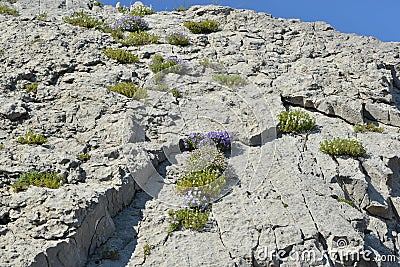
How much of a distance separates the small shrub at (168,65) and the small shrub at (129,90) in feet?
5.70

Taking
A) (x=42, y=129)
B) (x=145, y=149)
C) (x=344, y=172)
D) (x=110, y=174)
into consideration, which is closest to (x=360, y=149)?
(x=344, y=172)

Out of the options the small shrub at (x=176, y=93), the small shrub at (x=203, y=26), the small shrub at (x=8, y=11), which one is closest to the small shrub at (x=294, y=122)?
the small shrub at (x=176, y=93)

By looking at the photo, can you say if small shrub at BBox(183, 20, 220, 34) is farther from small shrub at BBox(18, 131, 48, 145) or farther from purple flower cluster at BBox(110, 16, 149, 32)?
small shrub at BBox(18, 131, 48, 145)

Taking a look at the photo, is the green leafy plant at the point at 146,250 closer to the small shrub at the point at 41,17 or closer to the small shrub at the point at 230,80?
the small shrub at the point at 230,80

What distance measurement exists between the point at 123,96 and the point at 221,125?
9.98 ft

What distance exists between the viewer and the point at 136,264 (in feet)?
28.7

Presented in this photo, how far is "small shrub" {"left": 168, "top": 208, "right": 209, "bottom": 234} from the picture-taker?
9617 millimetres

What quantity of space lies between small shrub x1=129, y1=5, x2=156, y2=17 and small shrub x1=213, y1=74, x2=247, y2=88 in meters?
7.61

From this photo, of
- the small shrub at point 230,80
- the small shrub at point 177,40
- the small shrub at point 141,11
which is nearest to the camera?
the small shrub at point 230,80

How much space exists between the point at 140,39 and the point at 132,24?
75.3 inches

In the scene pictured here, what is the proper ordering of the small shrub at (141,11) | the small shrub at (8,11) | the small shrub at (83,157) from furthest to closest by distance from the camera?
the small shrub at (141,11), the small shrub at (8,11), the small shrub at (83,157)

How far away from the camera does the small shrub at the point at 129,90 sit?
45.4 ft

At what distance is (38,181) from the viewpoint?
30.3 feet

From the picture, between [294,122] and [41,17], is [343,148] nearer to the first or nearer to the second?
[294,122]
